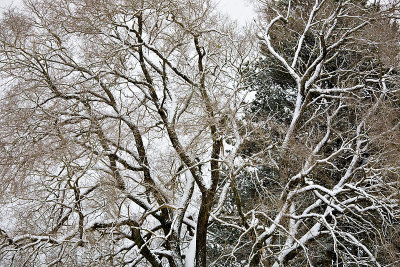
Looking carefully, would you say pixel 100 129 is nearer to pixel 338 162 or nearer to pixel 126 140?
pixel 126 140

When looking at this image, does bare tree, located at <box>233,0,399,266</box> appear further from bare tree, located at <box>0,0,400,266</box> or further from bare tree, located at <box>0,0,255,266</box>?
bare tree, located at <box>0,0,255,266</box>

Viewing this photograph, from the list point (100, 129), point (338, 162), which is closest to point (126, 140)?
point (100, 129)

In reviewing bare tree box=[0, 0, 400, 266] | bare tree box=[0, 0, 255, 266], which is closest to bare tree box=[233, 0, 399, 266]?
bare tree box=[0, 0, 400, 266]

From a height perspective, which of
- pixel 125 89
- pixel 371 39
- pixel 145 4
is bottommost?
pixel 371 39

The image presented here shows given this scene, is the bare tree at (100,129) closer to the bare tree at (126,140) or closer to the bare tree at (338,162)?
the bare tree at (126,140)

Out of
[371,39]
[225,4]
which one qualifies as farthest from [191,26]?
[371,39]

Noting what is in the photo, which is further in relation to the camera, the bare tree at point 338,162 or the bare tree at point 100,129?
the bare tree at point 338,162

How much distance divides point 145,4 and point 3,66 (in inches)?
131

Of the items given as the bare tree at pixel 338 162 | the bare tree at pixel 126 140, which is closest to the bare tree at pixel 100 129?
the bare tree at pixel 126 140

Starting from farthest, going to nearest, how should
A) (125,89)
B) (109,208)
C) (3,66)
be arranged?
(125,89), (3,66), (109,208)

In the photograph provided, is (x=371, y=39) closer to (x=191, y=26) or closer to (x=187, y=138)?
(x=191, y=26)

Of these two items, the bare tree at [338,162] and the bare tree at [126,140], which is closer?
the bare tree at [126,140]

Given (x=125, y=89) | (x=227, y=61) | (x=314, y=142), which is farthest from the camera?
(x=314, y=142)

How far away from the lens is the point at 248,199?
13586 mm
